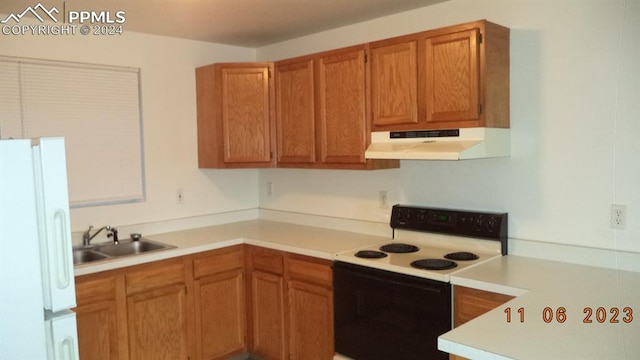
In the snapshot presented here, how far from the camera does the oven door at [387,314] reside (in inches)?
95.6

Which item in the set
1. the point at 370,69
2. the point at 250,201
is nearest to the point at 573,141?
the point at 370,69

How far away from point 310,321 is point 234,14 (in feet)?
6.45

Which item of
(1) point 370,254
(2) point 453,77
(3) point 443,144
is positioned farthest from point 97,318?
(2) point 453,77

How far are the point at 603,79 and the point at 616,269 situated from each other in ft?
3.00

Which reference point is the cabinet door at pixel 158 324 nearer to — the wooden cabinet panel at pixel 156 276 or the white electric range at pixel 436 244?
the wooden cabinet panel at pixel 156 276

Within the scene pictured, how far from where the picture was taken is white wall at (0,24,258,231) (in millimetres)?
3369

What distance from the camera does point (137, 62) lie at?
3.58 metres

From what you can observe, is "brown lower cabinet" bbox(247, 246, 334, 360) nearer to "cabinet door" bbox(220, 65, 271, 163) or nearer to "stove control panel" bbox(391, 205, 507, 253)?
"stove control panel" bbox(391, 205, 507, 253)

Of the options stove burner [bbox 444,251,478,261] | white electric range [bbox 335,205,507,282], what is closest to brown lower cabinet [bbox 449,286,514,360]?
white electric range [bbox 335,205,507,282]

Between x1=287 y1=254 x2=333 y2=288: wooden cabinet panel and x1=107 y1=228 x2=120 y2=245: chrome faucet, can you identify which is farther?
x1=107 y1=228 x2=120 y2=245: chrome faucet

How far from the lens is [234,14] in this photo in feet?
10.4

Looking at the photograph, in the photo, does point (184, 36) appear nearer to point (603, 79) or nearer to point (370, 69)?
point (370, 69)

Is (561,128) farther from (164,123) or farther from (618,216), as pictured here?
(164,123)

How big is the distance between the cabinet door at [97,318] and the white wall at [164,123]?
0.66m
